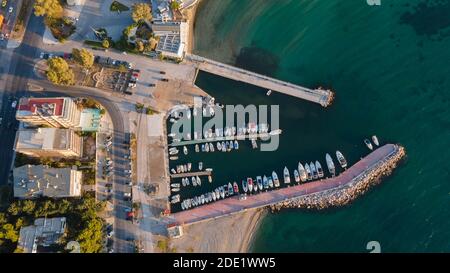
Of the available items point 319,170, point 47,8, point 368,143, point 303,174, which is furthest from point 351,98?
point 47,8

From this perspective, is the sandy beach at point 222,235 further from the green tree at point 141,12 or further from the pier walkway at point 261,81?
the green tree at point 141,12

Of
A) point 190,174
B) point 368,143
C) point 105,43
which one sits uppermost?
point 105,43

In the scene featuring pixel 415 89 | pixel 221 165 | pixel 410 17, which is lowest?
pixel 221 165

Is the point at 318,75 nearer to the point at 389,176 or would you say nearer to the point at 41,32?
the point at 389,176

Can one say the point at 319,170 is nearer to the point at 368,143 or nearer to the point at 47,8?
the point at 368,143

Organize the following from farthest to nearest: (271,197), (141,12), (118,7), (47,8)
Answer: (118,7)
(141,12)
(47,8)
(271,197)

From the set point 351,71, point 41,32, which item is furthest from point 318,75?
point 41,32
